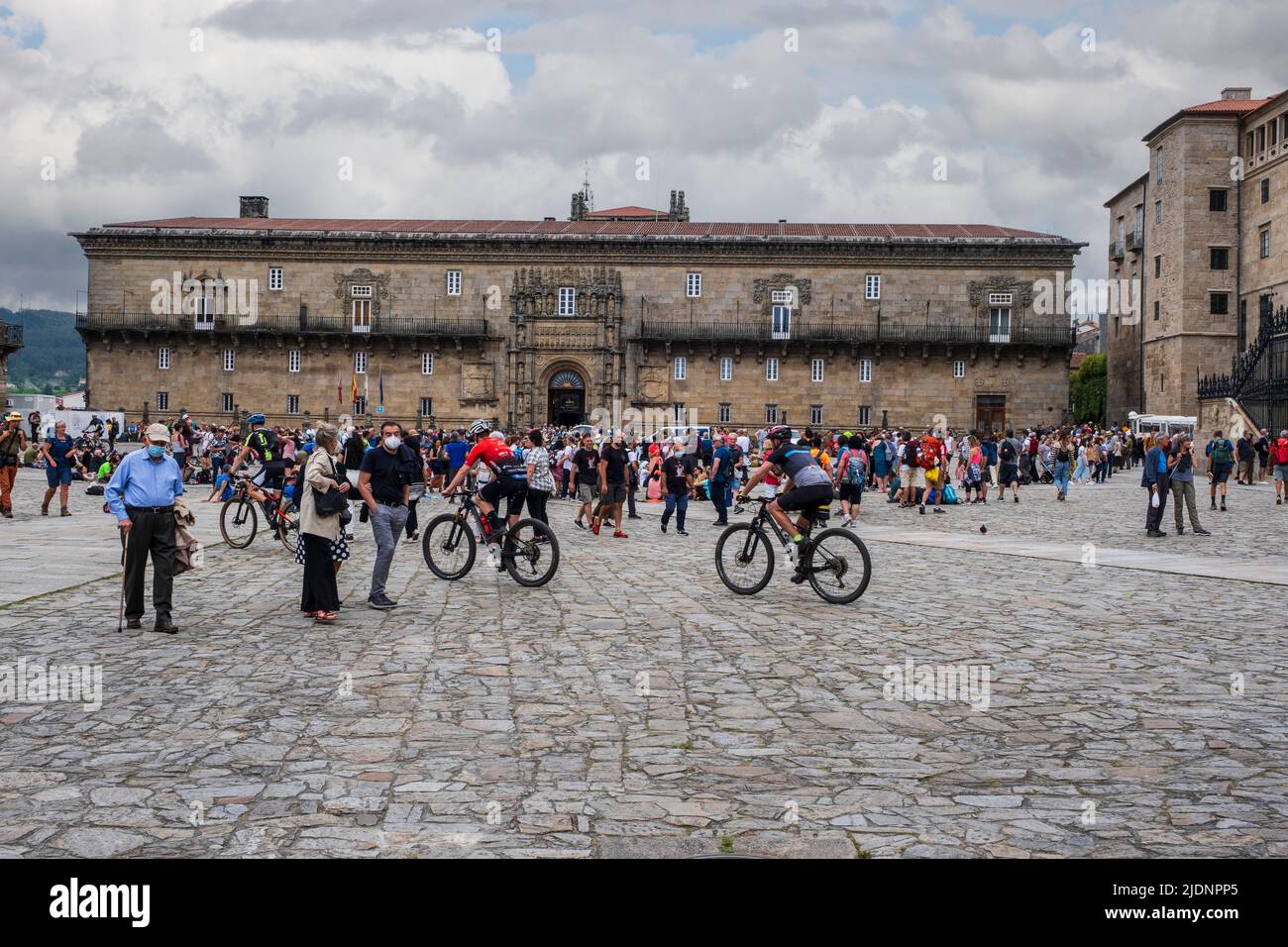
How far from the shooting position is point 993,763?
5.41 m

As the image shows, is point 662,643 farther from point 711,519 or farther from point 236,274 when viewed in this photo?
point 236,274

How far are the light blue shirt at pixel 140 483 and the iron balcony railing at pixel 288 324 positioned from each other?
45.5m

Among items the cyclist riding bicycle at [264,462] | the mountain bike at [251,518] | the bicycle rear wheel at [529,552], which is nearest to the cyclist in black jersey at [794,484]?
the bicycle rear wheel at [529,552]

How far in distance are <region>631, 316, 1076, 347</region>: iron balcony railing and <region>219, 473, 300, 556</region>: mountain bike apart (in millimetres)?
38915

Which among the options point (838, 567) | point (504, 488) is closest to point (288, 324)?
point (504, 488)

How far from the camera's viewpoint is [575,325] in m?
54.2

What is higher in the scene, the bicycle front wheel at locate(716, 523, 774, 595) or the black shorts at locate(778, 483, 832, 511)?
the black shorts at locate(778, 483, 832, 511)

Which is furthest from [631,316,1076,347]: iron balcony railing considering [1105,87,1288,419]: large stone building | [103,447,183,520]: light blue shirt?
[103,447,183,520]: light blue shirt

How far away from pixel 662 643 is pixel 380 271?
4910 cm

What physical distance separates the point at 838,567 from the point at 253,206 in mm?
56653

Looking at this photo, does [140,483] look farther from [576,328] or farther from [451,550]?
[576,328]

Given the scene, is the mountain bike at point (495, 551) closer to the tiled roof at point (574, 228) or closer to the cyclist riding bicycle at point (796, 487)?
the cyclist riding bicycle at point (796, 487)

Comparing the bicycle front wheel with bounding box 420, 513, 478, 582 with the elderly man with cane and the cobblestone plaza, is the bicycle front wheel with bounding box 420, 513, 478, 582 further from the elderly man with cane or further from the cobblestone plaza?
the elderly man with cane

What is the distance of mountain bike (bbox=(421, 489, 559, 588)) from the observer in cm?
1178
